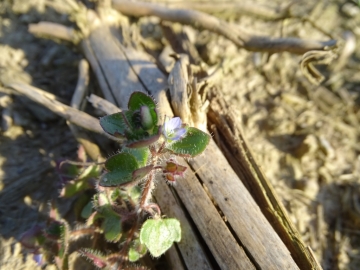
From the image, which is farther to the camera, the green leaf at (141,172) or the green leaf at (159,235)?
the green leaf at (159,235)

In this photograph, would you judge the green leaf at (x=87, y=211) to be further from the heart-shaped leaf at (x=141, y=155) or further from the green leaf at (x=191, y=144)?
the green leaf at (x=191, y=144)

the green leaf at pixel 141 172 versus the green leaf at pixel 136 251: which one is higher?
the green leaf at pixel 141 172

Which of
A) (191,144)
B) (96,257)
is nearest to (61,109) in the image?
(96,257)

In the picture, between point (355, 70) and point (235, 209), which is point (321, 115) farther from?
point (235, 209)

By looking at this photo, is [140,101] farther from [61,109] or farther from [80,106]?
[80,106]

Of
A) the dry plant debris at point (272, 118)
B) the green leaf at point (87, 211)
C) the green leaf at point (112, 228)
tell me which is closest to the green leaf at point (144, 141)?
the green leaf at point (112, 228)

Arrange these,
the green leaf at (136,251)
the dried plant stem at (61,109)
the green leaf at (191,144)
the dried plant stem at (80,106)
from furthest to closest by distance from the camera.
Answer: the dried plant stem at (80,106) → the dried plant stem at (61,109) → the green leaf at (136,251) → the green leaf at (191,144)

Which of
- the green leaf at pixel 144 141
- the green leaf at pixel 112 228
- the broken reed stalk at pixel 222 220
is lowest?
the broken reed stalk at pixel 222 220

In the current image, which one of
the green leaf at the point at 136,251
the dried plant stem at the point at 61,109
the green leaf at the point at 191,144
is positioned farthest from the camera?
the dried plant stem at the point at 61,109
